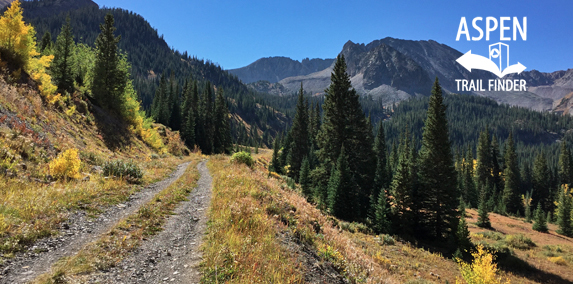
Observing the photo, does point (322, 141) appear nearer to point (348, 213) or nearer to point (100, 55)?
point (348, 213)

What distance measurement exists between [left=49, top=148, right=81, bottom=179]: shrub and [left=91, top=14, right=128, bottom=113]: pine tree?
1075 inches

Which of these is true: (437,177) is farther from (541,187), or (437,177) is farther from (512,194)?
(541,187)

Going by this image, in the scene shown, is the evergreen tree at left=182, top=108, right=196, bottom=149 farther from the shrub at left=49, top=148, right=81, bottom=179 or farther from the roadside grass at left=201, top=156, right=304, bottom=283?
the roadside grass at left=201, top=156, right=304, bottom=283

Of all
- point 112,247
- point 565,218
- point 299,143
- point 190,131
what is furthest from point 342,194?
point 565,218

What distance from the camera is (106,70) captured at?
34.1 meters

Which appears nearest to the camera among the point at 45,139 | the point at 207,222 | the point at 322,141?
the point at 207,222

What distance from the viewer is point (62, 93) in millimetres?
26359

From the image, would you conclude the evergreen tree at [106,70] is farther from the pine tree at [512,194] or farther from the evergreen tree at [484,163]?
the evergreen tree at [484,163]

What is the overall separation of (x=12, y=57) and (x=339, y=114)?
34044 millimetres

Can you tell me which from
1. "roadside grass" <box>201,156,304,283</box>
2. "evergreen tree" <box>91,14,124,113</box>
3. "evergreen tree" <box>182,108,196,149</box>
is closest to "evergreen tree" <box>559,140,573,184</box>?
"evergreen tree" <box>182,108,196,149</box>

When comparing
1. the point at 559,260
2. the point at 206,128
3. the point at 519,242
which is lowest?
the point at 519,242

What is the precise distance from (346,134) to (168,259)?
30.6 metres

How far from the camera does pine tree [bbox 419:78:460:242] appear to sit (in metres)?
29.5

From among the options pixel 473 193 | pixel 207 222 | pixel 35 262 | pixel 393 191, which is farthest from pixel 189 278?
pixel 473 193
